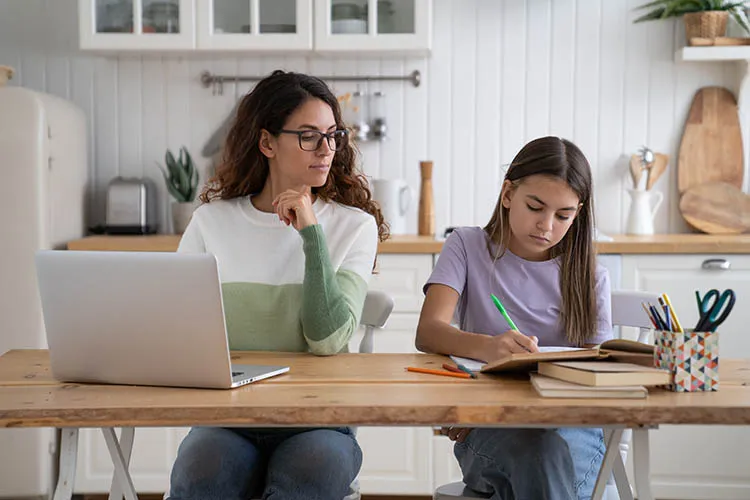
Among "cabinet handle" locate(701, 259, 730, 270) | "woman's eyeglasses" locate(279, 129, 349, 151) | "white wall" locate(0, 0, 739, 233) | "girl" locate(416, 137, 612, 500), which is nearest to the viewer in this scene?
"girl" locate(416, 137, 612, 500)

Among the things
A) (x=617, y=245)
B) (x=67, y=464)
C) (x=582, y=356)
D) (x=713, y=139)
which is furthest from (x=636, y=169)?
(x=67, y=464)

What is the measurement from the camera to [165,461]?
3350mm

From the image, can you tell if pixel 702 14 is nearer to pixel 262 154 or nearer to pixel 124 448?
pixel 262 154

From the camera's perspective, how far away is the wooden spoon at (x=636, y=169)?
368 centimetres

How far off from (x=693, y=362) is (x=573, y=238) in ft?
1.90

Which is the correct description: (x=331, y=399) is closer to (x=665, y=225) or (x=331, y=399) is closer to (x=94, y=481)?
(x=94, y=481)

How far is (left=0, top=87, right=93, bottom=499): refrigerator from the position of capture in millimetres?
3230

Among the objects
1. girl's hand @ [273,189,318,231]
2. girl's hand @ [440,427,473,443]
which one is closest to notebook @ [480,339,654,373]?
girl's hand @ [440,427,473,443]

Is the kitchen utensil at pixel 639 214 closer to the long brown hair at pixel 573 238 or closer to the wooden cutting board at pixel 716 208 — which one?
the wooden cutting board at pixel 716 208

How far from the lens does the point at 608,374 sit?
1481 mm

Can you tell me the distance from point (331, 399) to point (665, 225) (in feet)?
8.46

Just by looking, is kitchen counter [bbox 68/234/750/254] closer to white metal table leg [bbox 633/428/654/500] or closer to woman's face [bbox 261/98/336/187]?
woman's face [bbox 261/98/336/187]

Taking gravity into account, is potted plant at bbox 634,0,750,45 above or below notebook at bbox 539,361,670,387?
above

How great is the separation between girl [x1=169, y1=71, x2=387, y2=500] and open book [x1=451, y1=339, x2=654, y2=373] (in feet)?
1.09
